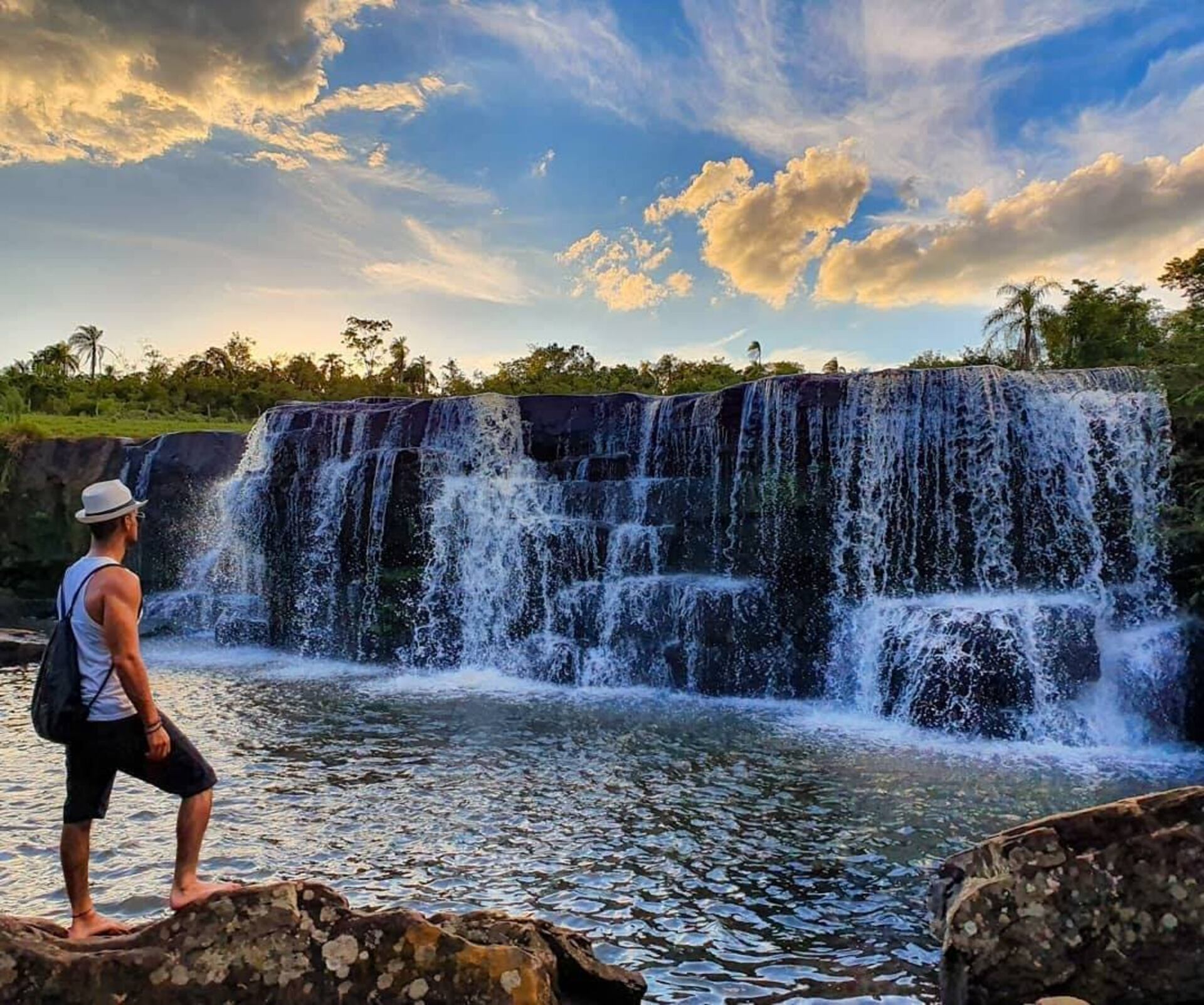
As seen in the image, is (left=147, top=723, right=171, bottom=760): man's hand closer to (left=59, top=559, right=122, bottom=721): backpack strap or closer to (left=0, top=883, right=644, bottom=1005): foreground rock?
(left=59, top=559, right=122, bottom=721): backpack strap

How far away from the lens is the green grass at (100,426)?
2558 cm

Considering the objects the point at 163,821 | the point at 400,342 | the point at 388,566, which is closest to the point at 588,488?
the point at 388,566

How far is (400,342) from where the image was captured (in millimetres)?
51594

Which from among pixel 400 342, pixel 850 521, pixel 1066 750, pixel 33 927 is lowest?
pixel 1066 750

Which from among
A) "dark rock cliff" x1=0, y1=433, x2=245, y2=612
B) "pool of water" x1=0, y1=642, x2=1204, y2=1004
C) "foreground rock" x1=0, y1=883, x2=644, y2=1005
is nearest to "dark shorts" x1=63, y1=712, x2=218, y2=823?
"foreground rock" x1=0, y1=883, x2=644, y2=1005

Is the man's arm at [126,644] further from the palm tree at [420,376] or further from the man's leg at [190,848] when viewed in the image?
the palm tree at [420,376]

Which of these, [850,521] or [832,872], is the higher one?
[850,521]

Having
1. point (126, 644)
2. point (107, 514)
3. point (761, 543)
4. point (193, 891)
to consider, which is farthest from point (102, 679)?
point (761, 543)

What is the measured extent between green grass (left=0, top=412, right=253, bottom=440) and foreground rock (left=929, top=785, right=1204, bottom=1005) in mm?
25272

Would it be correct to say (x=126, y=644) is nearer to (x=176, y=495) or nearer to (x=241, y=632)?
(x=241, y=632)

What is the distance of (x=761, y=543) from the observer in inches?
628

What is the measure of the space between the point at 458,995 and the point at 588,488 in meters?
14.7

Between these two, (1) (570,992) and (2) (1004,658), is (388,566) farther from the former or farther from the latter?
(1) (570,992)

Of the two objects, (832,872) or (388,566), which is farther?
(388,566)
